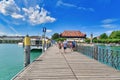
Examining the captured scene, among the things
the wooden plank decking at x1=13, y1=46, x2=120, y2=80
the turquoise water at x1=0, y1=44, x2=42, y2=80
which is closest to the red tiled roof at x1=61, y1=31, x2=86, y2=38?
the turquoise water at x1=0, y1=44, x2=42, y2=80

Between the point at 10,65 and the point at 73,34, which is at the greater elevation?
the point at 73,34

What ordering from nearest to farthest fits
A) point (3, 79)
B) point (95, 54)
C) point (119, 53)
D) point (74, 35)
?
point (119, 53)
point (3, 79)
point (95, 54)
point (74, 35)

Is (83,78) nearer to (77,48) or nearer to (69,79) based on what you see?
(69,79)

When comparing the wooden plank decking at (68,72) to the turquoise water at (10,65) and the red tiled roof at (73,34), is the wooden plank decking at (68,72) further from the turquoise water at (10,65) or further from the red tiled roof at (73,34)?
the red tiled roof at (73,34)

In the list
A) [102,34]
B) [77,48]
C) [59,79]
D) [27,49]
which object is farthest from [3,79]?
[102,34]

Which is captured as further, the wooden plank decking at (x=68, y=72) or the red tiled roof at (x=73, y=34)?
the red tiled roof at (x=73, y=34)

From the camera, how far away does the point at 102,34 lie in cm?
19625

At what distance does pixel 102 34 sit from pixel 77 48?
15662 cm

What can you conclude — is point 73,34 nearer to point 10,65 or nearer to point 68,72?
point 10,65

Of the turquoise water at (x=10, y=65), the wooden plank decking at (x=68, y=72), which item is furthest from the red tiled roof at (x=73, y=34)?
the wooden plank decking at (x=68, y=72)

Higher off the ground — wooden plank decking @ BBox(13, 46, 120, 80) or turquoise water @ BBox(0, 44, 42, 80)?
wooden plank decking @ BBox(13, 46, 120, 80)

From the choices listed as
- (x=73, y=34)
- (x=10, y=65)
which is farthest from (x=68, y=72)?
(x=73, y=34)

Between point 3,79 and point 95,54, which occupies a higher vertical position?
point 95,54

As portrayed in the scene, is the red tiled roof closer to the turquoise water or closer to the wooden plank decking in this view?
the turquoise water
